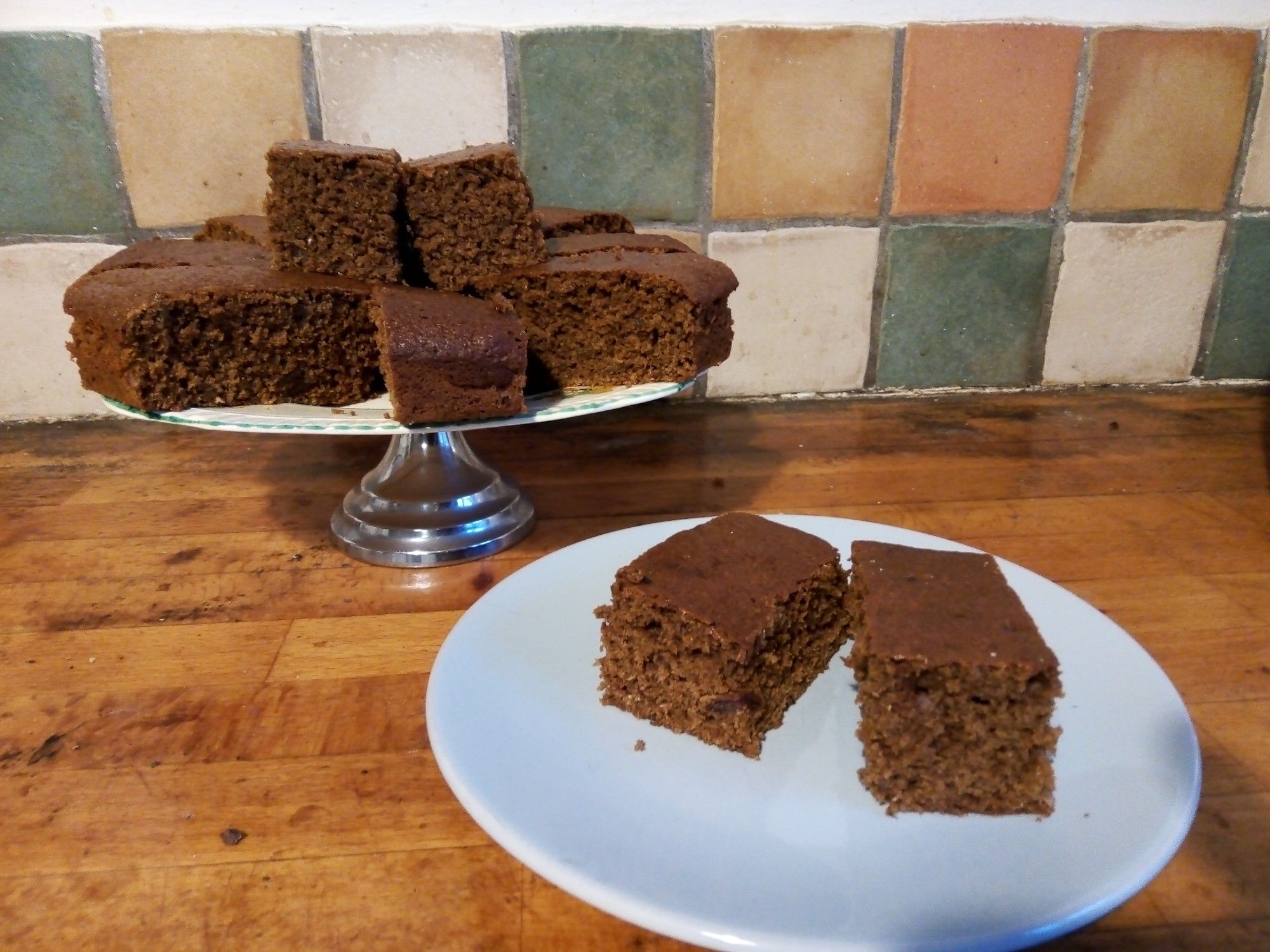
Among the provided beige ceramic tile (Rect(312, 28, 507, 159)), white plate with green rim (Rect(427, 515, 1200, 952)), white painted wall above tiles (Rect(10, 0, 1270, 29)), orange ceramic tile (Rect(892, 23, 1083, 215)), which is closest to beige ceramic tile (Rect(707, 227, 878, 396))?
orange ceramic tile (Rect(892, 23, 1083, 215))

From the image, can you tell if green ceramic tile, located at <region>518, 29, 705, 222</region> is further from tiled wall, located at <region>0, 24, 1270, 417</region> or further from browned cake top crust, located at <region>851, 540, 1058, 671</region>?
browned cake top crust, located at <region>851, 540, 1058, 671</region>

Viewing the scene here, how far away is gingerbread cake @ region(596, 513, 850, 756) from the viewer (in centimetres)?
100

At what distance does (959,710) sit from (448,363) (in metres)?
0.80

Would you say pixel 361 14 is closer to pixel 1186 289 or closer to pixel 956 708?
pixel 956 708

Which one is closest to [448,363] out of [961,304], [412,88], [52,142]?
[412,88]

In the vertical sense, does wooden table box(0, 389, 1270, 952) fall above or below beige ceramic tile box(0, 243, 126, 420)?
below

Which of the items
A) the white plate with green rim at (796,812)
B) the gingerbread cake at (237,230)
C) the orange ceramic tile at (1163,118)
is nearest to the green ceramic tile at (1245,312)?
the orange ceramic tile at (1163,118)

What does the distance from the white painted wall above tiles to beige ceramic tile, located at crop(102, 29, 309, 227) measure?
39 mm

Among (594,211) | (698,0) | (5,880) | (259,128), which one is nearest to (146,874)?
(5,880)

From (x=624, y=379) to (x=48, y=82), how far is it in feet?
4.29

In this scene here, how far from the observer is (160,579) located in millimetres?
1458

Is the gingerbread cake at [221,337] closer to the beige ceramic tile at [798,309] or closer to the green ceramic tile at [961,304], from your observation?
the beige ceramic tile at [798,309]

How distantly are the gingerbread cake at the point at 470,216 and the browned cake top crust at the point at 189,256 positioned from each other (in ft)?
0.90

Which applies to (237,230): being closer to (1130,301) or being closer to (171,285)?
(171,285)
